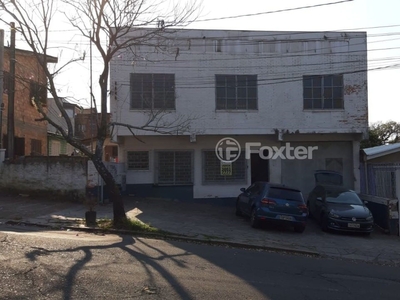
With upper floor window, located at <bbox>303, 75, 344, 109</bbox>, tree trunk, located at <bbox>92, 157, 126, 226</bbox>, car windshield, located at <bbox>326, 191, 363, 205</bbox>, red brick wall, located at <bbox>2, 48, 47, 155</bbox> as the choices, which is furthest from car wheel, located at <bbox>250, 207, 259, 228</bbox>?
red brick wall, located at <bbox>2, 48, 47, 155</bbox>

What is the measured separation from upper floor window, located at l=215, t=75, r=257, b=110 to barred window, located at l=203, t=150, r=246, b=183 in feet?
7.68

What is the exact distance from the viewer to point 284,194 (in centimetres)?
1449

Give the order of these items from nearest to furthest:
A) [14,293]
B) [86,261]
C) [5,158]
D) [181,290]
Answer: [14,293]
[181,290]
[86,261]
[5,158]

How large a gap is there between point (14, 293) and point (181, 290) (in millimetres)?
2254

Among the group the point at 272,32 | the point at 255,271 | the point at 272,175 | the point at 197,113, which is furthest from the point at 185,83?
the point at 255,271

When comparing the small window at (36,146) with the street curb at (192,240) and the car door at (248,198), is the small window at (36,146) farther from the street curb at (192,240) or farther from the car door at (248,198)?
the street curb at (192,240)

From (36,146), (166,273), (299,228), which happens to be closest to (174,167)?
(299,228)

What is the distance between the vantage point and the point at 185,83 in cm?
1964

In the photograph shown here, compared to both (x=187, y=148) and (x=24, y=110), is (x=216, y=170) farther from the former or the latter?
(x=24, y=110)

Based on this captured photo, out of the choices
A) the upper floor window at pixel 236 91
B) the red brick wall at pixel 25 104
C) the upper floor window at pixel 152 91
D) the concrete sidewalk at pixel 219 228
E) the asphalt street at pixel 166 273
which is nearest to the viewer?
the asphalt street at pixel 166 273

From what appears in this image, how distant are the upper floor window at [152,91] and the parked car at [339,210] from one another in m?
7.29

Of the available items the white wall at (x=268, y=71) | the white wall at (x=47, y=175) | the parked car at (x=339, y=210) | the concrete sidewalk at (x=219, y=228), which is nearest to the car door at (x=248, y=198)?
the concrete sidewalk at (x=219, y=228)

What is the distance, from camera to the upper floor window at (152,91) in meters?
19.5

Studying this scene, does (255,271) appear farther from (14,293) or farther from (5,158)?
(5,158)
